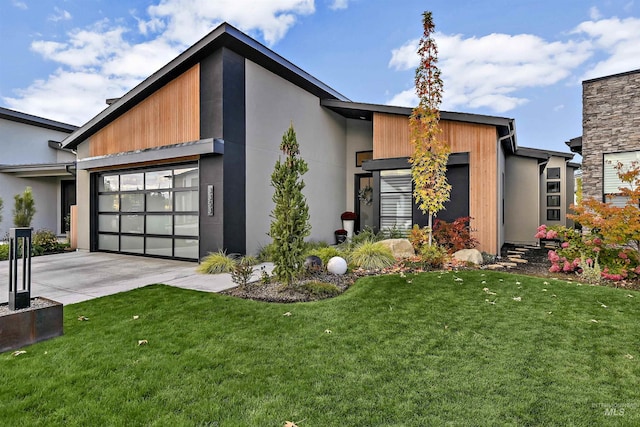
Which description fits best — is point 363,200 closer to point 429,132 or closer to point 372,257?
point 429,132

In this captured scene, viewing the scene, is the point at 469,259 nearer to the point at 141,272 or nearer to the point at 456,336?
the point at 456,336

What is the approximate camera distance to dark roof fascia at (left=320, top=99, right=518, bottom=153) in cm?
872

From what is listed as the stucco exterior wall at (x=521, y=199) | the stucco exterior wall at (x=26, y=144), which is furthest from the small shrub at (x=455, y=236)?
the stucco exterior wall at (x=26, y=144)

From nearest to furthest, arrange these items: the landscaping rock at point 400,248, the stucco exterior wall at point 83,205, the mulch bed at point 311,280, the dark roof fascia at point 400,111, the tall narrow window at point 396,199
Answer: the mulch bed at point 311,280 < the landscaping rock at point 400,248 < the dark roof fascia at point 400,111 < the tall narrow window at point 396,199 < the stucco exterior wall at point 83,205

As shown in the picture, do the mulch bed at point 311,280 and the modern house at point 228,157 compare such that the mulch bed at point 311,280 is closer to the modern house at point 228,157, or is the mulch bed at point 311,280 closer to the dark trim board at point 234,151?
the modern house at point 228,157

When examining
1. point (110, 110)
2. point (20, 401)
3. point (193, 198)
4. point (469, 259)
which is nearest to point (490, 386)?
point (20, 401)

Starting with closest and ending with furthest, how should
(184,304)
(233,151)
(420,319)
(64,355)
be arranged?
(64,355)
(420,319)
(184,304)
(233,151)

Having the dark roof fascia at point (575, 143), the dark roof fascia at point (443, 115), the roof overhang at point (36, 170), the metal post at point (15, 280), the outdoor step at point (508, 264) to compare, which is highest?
the dark roof fascia at point (443, 115)

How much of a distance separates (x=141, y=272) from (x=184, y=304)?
11.4ft

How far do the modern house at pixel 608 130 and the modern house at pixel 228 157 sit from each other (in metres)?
2.03

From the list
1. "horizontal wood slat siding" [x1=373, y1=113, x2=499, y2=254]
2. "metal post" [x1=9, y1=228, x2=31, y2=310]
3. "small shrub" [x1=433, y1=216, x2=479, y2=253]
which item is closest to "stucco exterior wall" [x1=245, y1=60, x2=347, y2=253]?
"horizontal wood slat siding" [x1=373, y1=113, x2=499, y2=254]

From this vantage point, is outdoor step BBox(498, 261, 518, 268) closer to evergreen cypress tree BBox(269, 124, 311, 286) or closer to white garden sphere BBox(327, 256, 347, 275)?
white garden sphere BBox(327, 256, 347, 275)

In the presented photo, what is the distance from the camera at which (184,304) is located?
15.5 ft

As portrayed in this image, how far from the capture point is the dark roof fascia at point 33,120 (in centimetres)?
1482
